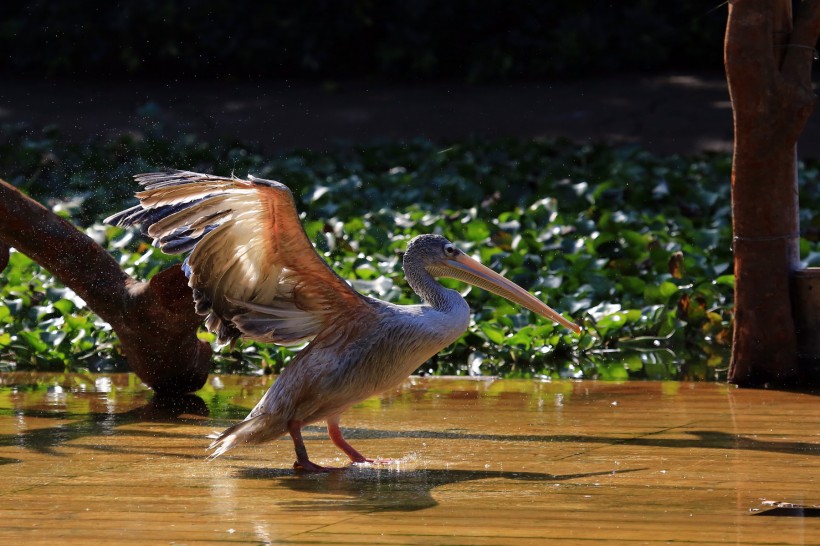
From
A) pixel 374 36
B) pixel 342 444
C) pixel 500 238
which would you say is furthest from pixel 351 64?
pixel 342 444

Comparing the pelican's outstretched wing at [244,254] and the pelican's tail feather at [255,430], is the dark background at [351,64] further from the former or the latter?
the pelican's tail feather at [255,430]

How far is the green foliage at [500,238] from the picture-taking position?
7293mm

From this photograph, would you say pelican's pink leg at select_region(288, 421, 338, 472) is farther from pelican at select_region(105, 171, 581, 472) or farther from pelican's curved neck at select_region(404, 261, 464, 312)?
pelican's curved neck at select_region(404, 261, 464, 312)

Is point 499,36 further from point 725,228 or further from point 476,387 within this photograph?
point 476,387

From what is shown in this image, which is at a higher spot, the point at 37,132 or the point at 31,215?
the point at 37,132

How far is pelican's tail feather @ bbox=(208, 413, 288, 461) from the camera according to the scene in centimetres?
449

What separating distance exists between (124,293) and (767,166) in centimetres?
278

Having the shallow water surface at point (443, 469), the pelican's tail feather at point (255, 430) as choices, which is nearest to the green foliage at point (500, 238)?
the shallow water surface at point (443, 469)

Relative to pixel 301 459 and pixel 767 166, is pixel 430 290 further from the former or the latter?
pixel 767 166

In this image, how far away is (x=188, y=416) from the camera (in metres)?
5.56

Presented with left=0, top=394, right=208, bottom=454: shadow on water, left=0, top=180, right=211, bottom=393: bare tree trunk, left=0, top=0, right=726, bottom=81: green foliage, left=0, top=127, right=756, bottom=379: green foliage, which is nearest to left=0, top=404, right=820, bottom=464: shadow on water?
left=0, top=394, right=208, bottom=454: shadow on water

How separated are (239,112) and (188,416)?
10036 millimetres

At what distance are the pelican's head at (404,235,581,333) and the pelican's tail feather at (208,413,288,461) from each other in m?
0.69

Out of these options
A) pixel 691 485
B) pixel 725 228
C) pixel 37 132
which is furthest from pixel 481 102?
pixel 691 485
